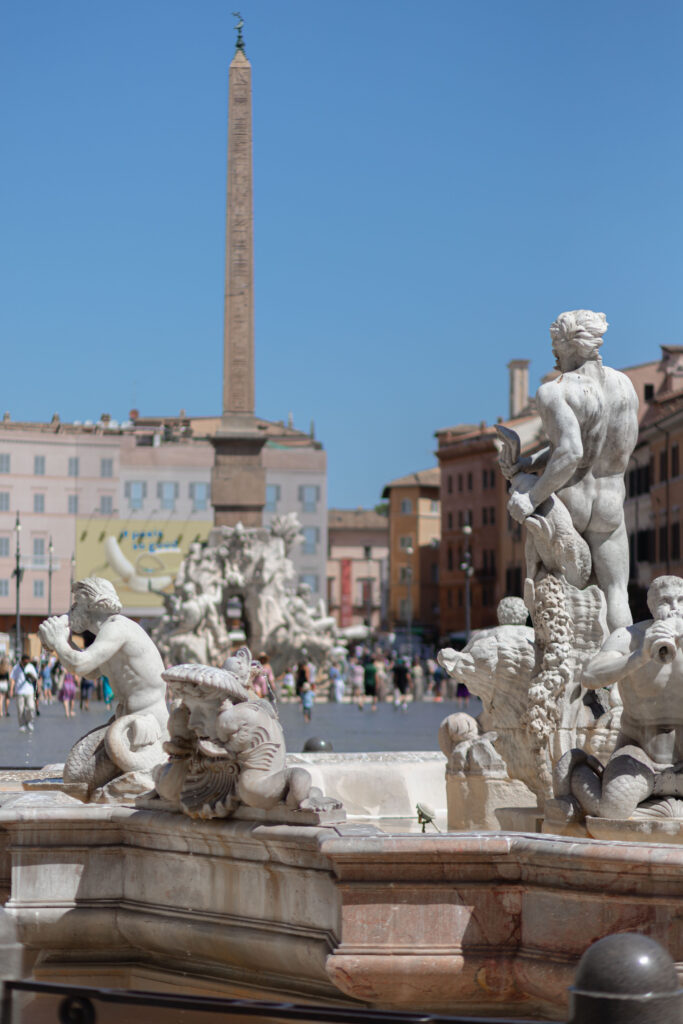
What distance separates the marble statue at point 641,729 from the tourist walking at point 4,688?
2392 cm

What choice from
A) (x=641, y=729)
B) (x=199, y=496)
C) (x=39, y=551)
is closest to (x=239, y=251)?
(x=641, y=729)

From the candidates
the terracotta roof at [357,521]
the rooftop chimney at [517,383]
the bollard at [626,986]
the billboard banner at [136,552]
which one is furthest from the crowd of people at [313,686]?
the terracotta roof at [357,521]

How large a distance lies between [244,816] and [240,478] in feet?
114

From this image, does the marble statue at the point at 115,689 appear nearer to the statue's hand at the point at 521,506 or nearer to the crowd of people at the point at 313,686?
the statue's hand at the point at 521,506

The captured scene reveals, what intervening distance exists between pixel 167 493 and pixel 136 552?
5875 mm

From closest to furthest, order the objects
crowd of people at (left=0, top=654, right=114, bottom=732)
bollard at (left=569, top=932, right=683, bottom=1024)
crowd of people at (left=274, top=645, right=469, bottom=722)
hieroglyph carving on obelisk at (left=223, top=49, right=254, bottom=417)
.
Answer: bollard at (left=569, top=932, right=683, bottom=1024), crowd of people at (left=0, top=654, right=114, bottom=732), crowd of people at (left=274, top=645, right=469, bottom=722), hieroglyph carving on obelisk at (left=223, top=49, right=254, bottom=417)

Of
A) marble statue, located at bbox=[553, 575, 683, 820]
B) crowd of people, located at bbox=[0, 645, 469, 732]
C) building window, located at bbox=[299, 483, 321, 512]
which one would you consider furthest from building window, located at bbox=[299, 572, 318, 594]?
marble statue, located at bbox=[553, 575, 683, 820]

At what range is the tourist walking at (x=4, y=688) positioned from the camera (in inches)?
1109

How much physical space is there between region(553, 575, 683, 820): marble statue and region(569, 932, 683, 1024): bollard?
Result: 6.86ft

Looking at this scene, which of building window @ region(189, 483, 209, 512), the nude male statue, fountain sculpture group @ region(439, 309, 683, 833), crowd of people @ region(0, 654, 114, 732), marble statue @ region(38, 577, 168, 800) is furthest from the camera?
building window @ region(189, 483, 209, 512)

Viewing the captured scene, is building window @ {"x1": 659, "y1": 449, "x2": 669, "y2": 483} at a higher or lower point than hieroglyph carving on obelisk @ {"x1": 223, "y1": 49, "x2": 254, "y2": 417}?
lower

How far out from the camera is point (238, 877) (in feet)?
16.0

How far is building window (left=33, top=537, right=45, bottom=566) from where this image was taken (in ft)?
223

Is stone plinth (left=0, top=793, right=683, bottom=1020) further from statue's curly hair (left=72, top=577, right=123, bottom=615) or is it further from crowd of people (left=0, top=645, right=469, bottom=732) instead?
crowd of people (left=0, top=645, right=469, bottom=732)
